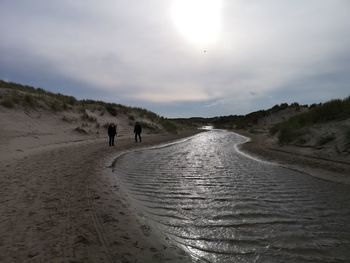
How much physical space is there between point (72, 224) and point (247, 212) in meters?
3.68

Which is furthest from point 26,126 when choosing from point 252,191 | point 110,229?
point 110,229

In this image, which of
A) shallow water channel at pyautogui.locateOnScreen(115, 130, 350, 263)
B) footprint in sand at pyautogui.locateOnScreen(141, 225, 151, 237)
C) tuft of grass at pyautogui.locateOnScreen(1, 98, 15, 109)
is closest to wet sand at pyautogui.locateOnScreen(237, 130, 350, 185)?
shallow water channel at pyautogui.locateOnScreen(115, 130, 350, 263)

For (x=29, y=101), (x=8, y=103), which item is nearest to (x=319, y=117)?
(x=8, y=103)

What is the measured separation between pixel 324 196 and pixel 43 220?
696cm

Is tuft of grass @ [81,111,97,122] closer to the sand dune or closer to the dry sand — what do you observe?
the sand dune

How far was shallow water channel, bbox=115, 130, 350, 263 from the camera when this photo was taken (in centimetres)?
600

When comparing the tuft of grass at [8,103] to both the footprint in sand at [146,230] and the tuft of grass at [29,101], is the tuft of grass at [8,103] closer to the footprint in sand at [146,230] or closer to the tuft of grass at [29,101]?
the tuft of grass at [29,101]

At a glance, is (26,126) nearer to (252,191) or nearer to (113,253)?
(252,191)

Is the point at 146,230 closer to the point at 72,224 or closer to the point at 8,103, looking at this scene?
the point at 72,224

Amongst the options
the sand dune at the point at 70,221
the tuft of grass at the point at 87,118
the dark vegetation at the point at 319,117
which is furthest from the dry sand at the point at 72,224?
the tuft of grass at the point at 87,118

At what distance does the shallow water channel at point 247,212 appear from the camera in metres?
6.00

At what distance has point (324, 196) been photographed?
10.0 m

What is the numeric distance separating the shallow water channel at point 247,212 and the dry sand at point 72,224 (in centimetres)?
57

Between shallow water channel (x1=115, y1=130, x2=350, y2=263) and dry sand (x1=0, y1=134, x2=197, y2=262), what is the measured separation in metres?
Answer: 0.57
